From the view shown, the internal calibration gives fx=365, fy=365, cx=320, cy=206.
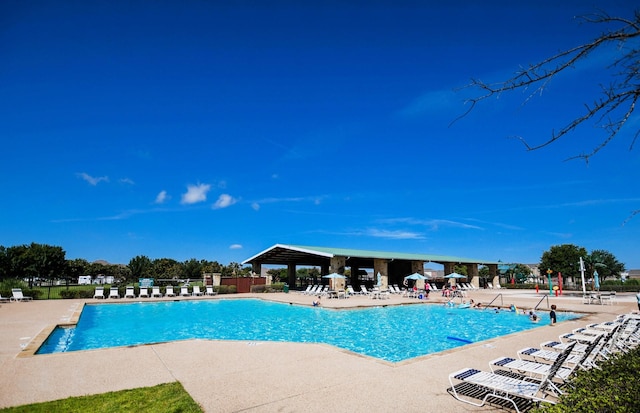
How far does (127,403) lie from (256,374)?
199cm

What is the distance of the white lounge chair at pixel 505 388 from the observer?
443 centimetres

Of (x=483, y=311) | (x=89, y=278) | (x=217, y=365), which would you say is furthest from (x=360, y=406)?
(x=89, y=278)

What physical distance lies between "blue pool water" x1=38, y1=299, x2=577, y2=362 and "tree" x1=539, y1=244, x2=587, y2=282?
3826cm

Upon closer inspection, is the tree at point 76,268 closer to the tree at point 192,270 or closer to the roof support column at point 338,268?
the tree at point 192,270

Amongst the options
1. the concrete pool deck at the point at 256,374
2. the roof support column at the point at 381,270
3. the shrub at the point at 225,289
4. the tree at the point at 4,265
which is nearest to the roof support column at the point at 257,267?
the shrub at the point at 225,289

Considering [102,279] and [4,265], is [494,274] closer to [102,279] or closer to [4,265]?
[4,265]

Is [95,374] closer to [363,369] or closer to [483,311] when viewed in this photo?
[363,369]

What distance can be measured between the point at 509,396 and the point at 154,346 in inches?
292

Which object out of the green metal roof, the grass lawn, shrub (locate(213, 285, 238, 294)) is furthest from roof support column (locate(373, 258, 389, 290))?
the grass lawn

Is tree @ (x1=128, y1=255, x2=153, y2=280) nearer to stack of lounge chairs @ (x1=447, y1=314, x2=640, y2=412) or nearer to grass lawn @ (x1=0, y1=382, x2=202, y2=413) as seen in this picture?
grass lawn @ (x1=0, y1=382, x2=202, y2=413)

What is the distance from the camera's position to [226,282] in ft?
104

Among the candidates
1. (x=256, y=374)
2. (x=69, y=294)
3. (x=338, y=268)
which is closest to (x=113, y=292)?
(x=69, y=294)

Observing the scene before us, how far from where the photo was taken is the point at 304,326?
1503cm

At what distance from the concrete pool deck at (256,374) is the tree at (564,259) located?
161 feet
